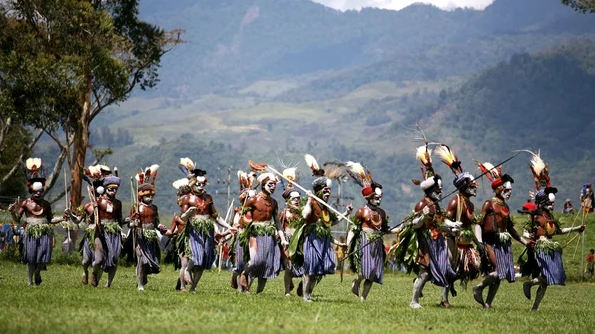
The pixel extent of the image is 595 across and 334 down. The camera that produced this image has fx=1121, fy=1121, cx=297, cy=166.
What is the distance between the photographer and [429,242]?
20.7 meters

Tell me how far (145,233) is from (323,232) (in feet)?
15.0

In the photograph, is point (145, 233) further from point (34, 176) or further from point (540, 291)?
point (540, 291)

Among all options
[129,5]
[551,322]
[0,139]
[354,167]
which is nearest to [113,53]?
[129,5]

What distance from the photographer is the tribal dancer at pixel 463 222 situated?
21219mm

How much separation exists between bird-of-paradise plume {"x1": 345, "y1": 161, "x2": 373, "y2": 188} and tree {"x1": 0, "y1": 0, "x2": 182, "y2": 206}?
27801mm

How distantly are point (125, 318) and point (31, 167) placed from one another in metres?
9.24

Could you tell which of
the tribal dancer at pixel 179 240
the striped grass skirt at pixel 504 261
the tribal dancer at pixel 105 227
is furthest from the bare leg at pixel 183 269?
the striped grass skirt at pixel 504 261

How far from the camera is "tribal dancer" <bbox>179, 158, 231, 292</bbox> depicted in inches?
902

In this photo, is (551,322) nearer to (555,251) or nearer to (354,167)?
(555,251)

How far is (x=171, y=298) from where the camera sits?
19.9 m

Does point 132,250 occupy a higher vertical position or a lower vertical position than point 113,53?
lower

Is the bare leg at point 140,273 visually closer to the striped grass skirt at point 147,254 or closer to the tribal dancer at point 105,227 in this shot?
the striped grass skirt at point 147,254

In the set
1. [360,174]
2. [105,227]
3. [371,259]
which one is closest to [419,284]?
[371,259]

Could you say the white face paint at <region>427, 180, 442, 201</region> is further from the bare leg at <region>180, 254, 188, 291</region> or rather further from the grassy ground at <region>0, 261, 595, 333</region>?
the bare leg at <region>180, 254, 188, 291</region>
